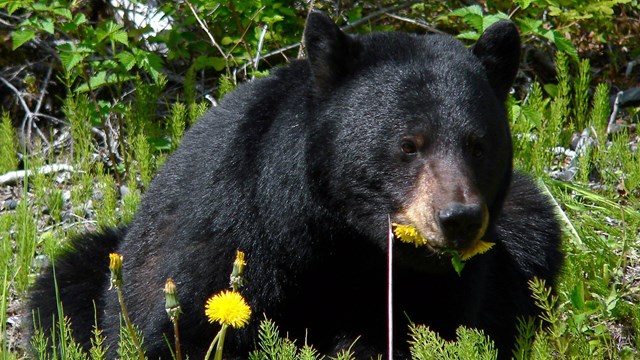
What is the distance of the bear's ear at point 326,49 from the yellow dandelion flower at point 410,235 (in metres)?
0.75

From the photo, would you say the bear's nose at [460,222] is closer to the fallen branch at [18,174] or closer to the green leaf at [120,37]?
the green leaf at [120,37]

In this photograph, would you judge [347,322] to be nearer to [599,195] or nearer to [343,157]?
[343,157]

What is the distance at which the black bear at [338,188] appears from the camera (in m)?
4.04

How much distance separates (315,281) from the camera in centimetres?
436

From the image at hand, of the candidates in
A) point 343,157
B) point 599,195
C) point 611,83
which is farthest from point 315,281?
point 611,83

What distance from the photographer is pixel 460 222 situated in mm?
3678

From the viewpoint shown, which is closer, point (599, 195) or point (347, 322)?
point (347, 322)

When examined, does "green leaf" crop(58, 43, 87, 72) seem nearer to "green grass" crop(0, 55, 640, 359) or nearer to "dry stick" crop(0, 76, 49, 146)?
"green grass" crop(0, 55, 640, 359)

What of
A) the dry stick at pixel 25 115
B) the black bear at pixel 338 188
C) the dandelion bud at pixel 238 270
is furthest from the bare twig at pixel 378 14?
the dandelion bud at pixel 238 270

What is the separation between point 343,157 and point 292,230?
1.26ft

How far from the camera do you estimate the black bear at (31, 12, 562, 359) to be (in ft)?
13.2

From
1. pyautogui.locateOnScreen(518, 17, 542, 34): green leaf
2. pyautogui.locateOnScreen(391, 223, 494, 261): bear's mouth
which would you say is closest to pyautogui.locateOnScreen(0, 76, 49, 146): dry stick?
pyautogui.locateOnScreen(518, 17, 542, 34): green leaf

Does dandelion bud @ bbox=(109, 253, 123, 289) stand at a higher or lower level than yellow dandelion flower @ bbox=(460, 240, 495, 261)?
higher

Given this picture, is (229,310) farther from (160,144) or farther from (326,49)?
(160,144)
